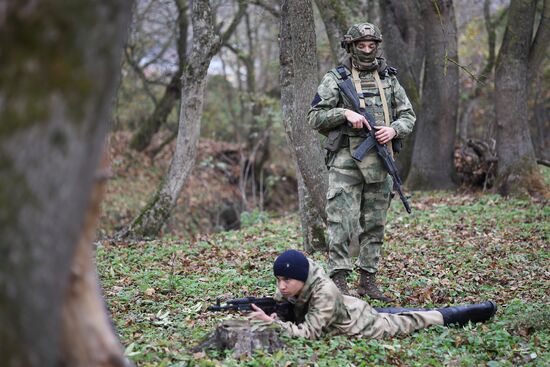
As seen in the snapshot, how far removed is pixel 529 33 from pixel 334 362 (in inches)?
434

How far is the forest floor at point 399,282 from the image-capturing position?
5.38 meters

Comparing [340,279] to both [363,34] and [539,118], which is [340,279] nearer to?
[363,34]

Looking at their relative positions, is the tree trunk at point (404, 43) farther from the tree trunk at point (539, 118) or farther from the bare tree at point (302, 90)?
the bare tree at point (302, 90)

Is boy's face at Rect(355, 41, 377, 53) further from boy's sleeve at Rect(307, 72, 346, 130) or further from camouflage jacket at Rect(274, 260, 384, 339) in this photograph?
camouflage jacket at Rect(274, 260, 384, 339)

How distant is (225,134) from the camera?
25203 millimetres

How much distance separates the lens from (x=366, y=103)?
691 cm

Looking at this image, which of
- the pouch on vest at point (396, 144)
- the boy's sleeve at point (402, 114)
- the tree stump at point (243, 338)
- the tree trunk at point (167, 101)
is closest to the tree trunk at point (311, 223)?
the pouch on vest at point (396, 144)

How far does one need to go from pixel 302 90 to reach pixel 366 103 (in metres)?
2.11

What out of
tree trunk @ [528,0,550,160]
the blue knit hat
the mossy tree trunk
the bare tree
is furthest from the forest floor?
tree trunk @ [528,0,550,160]

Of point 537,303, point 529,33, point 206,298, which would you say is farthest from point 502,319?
point 529,33

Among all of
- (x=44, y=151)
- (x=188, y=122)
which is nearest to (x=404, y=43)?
(x=188, y=122)

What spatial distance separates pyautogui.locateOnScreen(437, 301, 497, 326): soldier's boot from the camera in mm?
6332

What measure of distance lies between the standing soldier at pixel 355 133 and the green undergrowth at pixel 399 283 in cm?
97

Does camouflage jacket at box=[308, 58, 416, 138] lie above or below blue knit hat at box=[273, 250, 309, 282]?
above
